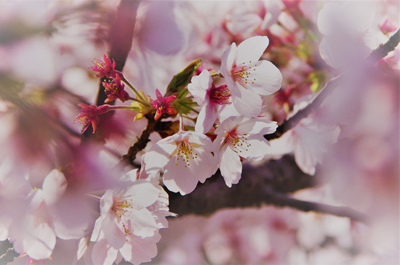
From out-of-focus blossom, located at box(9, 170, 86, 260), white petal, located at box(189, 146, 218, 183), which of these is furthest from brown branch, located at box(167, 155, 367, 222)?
out-of-focus blossom, located at box(9, 170, 86, 260)

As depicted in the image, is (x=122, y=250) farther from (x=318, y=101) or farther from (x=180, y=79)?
(x=318, y=101)

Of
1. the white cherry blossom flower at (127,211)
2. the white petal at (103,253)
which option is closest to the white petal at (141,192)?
the white cherry blossom flower at (127,211)

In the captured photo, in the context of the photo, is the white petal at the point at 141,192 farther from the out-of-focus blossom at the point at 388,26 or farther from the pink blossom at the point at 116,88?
the out-of-focus blossom at the point at 388,26

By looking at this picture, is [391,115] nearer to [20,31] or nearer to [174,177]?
[174,177]

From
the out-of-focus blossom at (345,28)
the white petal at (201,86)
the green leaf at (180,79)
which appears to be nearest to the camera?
the white petal at (201,86)

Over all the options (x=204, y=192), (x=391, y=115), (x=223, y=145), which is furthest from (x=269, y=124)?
(x=391, y=115)

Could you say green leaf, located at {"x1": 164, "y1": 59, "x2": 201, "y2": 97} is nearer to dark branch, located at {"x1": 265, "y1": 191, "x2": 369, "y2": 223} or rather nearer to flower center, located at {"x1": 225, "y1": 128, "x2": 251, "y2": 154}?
flower center, located at {"x1": 225, "y1": 128, "x2": 251, "y2": 154}
